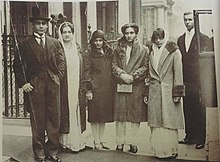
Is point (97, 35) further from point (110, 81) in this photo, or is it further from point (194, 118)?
point (194, 118)

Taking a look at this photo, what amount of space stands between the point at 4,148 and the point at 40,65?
123 millimetres

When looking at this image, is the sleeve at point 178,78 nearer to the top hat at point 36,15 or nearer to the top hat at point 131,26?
the top hat at point 131,26

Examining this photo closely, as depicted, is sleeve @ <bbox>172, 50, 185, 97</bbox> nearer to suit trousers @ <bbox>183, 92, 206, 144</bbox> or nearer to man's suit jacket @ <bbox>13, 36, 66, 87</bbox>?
suit trousers @ <bbox>183, 92, 206, 144</bbox>

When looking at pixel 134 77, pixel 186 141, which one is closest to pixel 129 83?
pixel 134 77

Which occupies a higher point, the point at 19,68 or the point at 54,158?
the point at 19,68

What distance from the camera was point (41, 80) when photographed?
0.48 m

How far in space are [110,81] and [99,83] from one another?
0.02 metres

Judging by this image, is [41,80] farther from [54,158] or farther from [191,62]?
[191,62]

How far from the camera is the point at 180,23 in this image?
19.1 inches

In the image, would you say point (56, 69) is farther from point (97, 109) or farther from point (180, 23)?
point (180, 23)

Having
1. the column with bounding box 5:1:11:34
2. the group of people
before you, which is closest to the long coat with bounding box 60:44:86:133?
the group of people

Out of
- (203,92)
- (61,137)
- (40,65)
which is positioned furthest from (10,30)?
(203,92)

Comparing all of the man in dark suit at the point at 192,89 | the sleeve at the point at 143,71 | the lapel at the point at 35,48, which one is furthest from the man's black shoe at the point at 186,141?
the lapel at the point at 35,48

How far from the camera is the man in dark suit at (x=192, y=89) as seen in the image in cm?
47
